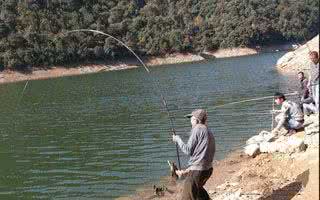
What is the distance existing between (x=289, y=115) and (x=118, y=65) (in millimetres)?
92537

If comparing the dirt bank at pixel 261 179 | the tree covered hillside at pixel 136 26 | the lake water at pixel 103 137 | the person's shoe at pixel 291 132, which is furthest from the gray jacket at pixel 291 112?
the tree covered hillside at pixel 136 26

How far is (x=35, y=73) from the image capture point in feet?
329

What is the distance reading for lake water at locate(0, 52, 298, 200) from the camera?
18.6 metres

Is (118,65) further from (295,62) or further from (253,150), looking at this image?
(253,150)

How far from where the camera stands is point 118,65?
357 ft

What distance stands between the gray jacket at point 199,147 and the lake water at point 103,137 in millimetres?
7375

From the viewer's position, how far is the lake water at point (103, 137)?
18.6 metres

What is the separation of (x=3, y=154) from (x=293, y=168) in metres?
15.2

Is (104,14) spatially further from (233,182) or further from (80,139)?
(233,182)

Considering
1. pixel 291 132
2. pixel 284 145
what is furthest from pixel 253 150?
pixel 284 145

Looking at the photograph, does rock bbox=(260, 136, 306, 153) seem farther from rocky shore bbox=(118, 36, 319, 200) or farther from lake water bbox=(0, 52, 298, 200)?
lake water bbox=(0, 52, 298, 200)

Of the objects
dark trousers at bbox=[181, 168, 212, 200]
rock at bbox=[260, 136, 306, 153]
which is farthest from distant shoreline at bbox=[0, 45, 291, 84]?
dark trousers at bbox=[181, 168, 212, 200]

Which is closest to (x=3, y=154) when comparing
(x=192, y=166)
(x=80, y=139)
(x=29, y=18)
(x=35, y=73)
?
(x=80, y=139)

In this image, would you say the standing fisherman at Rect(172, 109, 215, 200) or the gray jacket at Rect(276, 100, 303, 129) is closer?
the standing fisherman at Rect(172, 109, 215, 200)
